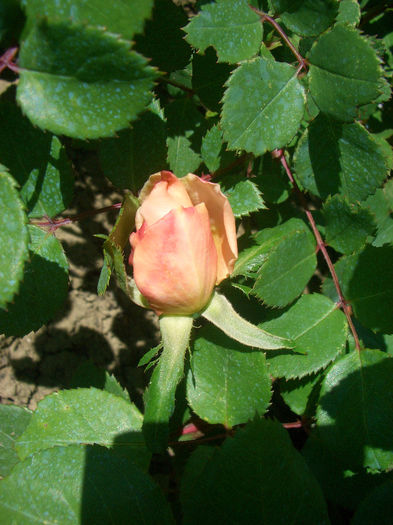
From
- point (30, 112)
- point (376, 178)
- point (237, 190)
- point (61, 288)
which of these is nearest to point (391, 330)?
point (376, 178)

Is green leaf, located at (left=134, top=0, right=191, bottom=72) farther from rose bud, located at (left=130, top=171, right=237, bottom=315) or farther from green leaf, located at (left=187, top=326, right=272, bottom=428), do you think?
green leaf, located at (left=187, top=326, right=272, bottom=428)

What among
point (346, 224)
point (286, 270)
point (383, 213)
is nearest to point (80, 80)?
point (286, 270)

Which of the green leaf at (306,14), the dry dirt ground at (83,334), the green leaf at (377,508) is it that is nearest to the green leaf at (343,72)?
the green leaf at (306,14)

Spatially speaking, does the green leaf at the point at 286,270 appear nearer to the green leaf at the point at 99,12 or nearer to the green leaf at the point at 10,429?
the green leaf at the point at 99,12

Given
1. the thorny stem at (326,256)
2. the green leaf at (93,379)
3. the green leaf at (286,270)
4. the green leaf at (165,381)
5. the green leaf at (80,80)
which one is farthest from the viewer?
the green leaf at (93,379)

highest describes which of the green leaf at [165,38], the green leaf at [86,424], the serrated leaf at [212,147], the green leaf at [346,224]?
the green leaf at [165,38]

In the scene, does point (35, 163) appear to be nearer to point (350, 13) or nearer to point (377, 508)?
point (350, 13)

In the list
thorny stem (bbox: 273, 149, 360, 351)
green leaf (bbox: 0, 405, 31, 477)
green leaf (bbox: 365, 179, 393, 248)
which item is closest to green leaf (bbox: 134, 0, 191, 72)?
thorny stem (bbox: 273, 149, 360, 351)
